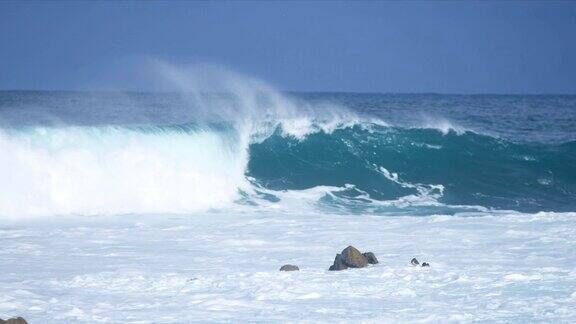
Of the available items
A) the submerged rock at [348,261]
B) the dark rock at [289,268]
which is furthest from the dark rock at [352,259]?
the dark rock at [289,268]

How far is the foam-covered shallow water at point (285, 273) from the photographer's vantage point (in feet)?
23.4

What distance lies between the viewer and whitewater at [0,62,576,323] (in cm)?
746

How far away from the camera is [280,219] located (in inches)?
536

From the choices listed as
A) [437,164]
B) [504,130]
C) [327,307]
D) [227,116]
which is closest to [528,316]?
[327,307]

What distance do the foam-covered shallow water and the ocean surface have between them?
0.11ft

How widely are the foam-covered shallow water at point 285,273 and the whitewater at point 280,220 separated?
0.10ft

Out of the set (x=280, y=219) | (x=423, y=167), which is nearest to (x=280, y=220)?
(x=280, y=219)

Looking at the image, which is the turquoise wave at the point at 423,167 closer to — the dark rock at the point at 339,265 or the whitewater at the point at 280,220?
the whitewater at the point at 280,220

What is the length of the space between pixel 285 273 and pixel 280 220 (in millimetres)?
4803

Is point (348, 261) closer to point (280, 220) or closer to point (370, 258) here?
point (370, 258)

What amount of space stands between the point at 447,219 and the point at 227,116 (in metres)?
14.5

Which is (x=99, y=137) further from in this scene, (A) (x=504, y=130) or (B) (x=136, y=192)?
(A) (x=504, y=130)

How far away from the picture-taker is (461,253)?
392 inches

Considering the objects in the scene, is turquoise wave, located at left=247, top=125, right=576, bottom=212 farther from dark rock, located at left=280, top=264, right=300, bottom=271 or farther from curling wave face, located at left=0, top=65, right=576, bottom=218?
dark rock, located at left=280, top=264, right=300, bottom=271
